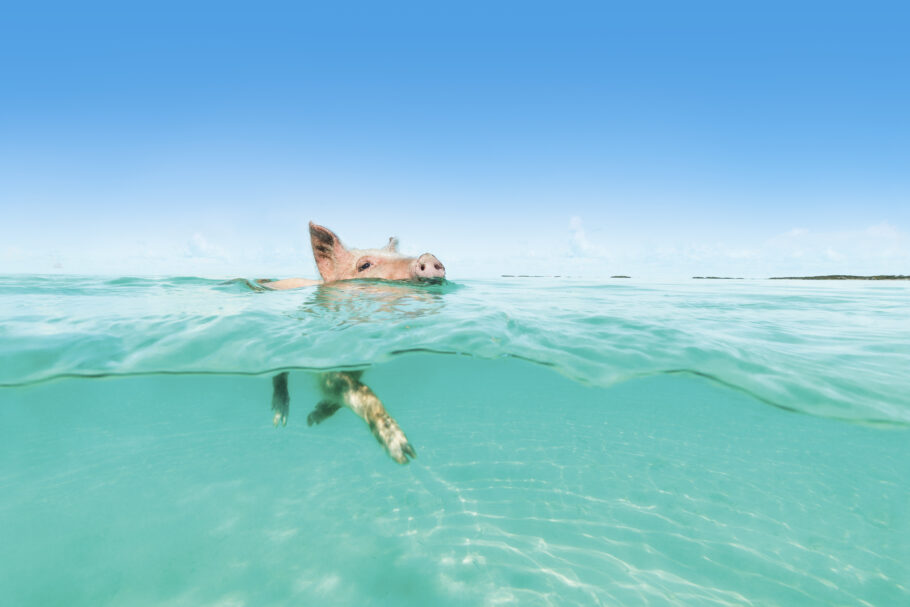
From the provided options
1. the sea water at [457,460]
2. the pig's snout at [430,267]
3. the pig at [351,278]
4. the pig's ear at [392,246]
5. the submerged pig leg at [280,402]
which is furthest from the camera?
the pig's ear at [392,246]

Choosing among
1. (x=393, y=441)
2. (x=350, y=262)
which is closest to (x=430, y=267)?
(x=350, y=262)

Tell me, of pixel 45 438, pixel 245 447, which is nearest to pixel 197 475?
pixel 245 447

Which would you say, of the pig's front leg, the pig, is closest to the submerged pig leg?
the pig

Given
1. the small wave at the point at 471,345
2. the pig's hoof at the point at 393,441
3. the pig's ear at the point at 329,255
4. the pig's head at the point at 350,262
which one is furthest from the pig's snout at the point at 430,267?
the pig's hoof at the point at 393,441

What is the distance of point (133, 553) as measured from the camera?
302 cm

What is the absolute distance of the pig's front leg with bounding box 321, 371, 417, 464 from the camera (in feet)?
12.1

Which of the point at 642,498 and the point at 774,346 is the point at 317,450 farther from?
the point at 774,346

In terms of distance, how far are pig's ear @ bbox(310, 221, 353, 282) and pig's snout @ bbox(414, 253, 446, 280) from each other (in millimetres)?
2537

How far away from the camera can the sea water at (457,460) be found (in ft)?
9.08

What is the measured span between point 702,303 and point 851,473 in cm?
728

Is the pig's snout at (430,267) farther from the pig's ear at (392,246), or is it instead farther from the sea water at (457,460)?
the pig's ear at (392,246)

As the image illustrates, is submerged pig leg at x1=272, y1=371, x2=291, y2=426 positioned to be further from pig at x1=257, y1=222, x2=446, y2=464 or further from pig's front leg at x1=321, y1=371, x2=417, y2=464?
pig's front leg at x1=321, y1=371, x2=417, y2=464

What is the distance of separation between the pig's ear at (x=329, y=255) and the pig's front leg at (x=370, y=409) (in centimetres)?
436

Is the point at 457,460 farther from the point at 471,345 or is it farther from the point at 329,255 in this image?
the point at 329,255
